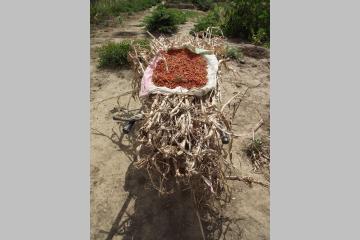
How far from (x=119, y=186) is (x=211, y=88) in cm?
146

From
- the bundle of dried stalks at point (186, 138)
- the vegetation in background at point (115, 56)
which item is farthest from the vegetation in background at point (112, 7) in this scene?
the bundle of dried stalks at point (186, 138)

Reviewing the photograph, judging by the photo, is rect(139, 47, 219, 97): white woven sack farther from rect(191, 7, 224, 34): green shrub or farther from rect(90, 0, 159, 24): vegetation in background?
rect(90, 0, 159, 24): vegetation in background

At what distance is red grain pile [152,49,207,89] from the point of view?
3.23 m

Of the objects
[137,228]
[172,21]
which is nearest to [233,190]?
[137,228]

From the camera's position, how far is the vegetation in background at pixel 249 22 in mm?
6227

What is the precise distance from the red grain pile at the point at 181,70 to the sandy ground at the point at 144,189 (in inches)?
45.1

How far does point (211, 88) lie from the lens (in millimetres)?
3184

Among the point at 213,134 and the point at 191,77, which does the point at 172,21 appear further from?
the point at 213,134

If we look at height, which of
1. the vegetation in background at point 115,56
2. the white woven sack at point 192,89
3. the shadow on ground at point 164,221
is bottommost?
the shadow on ground at point 164,221

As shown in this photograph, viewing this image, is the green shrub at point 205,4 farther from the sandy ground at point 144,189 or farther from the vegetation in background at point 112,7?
the sandy ground at point 144,189

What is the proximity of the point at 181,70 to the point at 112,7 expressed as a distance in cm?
486

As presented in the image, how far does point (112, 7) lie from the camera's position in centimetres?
759

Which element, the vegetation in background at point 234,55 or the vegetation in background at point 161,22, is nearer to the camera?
the vegetation in background at point 234,55

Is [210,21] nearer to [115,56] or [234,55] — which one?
[234,55]
